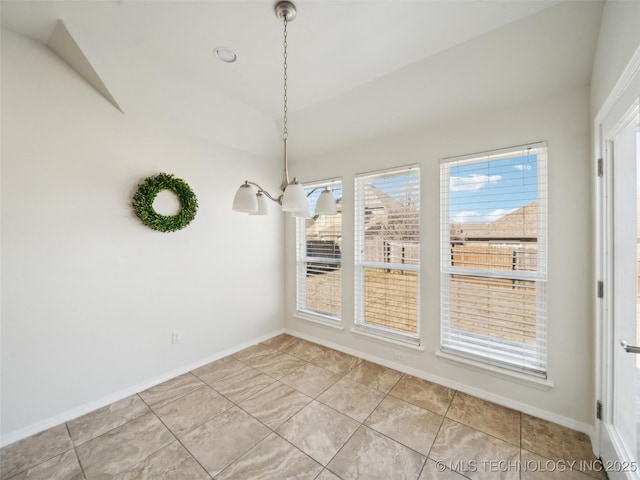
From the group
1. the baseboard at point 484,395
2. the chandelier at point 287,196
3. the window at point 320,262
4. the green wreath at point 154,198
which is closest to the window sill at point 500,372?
the baseboard at point 484,395

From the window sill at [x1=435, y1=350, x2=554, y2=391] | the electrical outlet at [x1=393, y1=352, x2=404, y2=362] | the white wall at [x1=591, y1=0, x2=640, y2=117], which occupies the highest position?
the white wall at [x1=591, y1=0, x2=640, y2=117]

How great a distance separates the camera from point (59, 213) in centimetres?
209

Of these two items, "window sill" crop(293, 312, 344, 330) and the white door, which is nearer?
the white door

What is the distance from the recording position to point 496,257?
2.33m

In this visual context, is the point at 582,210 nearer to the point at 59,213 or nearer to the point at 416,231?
the point at 416,231

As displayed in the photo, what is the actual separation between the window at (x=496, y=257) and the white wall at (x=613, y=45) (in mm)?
503

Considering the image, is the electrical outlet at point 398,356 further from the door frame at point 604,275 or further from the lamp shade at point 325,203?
the lamp shade at point 325,203

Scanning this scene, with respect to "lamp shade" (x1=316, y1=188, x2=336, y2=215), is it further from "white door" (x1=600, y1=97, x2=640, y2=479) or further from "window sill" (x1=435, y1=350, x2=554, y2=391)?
"window sill" (x1=435, y1=350, x2=554, y2=391)

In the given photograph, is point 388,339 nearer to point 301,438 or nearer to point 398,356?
point 398,356

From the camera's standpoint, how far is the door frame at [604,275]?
1.54 metres

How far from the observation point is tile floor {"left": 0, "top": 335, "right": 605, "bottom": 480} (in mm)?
1668

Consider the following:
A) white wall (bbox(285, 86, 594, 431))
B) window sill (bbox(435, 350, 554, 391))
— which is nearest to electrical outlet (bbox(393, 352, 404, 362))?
white wall (bbox(285, 86, 594, 431))

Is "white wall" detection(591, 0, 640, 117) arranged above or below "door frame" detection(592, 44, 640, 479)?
above

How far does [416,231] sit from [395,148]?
95 cm
